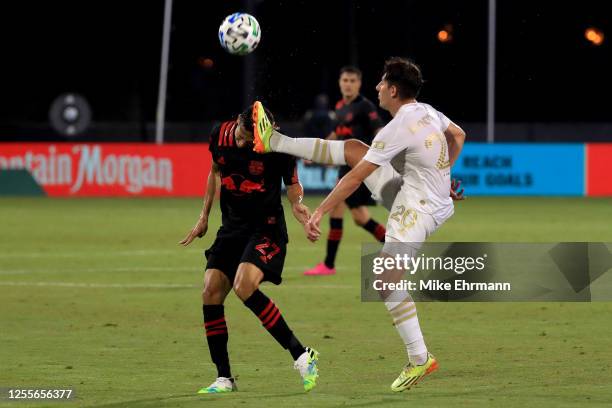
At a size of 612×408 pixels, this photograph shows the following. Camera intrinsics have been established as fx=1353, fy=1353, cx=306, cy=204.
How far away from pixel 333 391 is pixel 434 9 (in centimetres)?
3717

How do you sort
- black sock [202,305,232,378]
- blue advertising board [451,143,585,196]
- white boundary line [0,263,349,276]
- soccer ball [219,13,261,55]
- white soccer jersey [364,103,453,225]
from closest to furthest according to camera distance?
white soccer jersey [364,103,453,225], black sock [202,305,232,378], soccer ball [219,13,261,55], white boundary line [0,263,349,276], blue advertising board [451,143,585,196]

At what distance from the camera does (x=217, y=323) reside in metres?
8.69

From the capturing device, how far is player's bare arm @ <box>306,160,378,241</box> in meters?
8.17

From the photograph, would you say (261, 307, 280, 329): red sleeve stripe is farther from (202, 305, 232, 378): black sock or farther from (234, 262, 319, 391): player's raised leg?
(202, 305, 232, 378): black sock

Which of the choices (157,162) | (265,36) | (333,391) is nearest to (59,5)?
(265,36)

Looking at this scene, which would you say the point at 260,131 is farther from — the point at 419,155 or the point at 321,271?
the point at 321,271

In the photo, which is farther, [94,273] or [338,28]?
[338,28]

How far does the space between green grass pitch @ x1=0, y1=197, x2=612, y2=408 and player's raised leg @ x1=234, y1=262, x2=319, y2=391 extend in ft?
0.47

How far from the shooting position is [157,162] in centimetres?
2919

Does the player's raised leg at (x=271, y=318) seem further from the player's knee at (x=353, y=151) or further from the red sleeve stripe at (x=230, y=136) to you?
the player's knee at (x=353, y=151)

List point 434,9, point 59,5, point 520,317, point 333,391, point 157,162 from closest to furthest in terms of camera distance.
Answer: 1. point 333,391
2. point 520,317
3. point 157,162
4. point 434,9
5. point 59,5

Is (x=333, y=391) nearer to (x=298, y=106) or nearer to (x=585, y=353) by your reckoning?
(x=585, y=353)

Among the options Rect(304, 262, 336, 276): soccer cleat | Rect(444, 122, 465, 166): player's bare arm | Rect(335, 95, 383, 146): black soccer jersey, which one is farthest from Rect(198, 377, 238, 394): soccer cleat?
Rect(335, 95, 383, 146): black soccer jersey

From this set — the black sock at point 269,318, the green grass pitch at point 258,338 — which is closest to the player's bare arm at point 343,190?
the black sock at point 269,318
